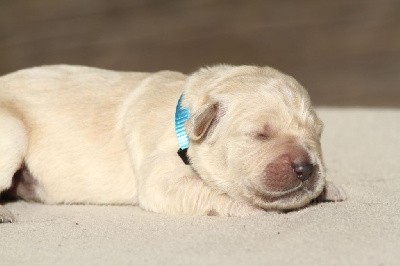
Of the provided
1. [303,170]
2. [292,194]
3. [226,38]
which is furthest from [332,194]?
[226,38]

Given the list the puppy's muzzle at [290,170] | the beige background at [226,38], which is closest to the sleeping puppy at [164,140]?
the puppy's muzzle at [290,170]

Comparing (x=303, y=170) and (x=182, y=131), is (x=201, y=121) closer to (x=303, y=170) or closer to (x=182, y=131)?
(x=182, y=131)

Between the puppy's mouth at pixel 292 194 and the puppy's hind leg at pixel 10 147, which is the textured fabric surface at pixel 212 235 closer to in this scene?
the puppy's mouth at pixel 292 194

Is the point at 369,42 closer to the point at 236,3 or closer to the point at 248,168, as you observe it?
the point at 236,3

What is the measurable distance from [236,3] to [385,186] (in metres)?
4.85

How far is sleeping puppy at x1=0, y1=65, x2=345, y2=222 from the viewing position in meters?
4.38

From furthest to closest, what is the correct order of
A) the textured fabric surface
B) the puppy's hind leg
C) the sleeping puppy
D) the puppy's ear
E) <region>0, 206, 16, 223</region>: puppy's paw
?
the puppy's hind leg, <region>0, 206, 16, 223</region>: puppy's paw, the puppy's ear, the sleeping puppy, the textured fabric surface

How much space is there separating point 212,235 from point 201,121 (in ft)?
2.25

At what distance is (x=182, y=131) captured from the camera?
4.77m

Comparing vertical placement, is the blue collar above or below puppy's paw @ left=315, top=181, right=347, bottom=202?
above

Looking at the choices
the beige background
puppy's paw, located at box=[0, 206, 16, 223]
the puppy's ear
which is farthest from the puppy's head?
the beige background

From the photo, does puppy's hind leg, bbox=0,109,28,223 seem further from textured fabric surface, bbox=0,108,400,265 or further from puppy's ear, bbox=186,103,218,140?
puppy's ear, bbox=186,103,218,140

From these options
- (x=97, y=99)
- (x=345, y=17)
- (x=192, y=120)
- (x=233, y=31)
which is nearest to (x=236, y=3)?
(x=233, y=31)

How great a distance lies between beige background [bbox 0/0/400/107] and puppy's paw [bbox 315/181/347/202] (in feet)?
12.4
